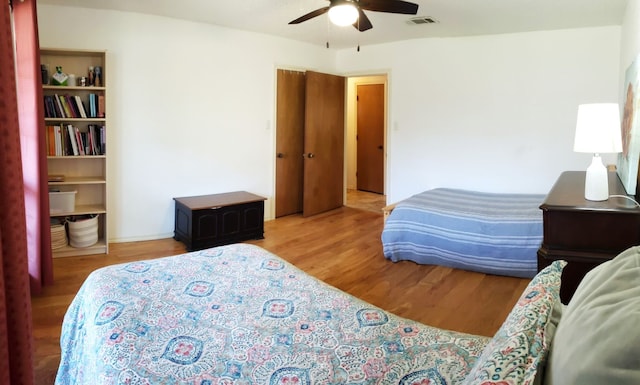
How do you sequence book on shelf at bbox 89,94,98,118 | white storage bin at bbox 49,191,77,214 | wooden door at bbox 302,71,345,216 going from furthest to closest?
1. wooden door at bbox 302,71,345,216
2. book on shelf at bbox 89,94,98,118
3. white storage bin at bbox 49,191,77,214

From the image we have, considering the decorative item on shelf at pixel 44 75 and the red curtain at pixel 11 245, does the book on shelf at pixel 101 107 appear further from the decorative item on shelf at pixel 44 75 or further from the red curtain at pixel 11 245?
the red curtain at pixel 11 245

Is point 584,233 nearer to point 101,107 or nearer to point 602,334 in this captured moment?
point 602,334

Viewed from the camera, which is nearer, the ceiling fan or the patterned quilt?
the patterned quilt

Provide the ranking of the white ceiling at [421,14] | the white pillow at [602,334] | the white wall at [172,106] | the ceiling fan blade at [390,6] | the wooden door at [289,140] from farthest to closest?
the wooden door at [289,140]
the white wall at [172,106]
the white ceiling at [421,14]
the ceiling fan blade at [390,6]
the white pillow at [602,334]

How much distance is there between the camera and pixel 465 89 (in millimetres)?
5215

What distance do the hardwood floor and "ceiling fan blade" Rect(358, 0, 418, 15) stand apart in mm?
2161

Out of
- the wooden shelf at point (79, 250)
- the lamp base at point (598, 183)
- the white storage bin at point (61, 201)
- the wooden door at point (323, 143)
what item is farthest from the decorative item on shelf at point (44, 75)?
the lamp base at point (598, 183)

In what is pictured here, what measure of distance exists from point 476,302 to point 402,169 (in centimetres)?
Answer: 290

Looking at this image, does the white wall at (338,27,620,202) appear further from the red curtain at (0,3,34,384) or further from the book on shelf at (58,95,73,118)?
the red curtain at (0,3,34,384)

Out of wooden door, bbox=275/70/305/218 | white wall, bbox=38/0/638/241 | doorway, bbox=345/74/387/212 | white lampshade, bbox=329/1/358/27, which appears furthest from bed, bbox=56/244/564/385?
doorway, bbox=345/74/387/212

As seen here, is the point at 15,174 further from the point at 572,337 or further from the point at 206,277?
the point at 572,337

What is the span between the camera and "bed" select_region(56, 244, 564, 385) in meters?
1.18

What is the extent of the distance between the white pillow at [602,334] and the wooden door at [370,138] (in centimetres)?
692

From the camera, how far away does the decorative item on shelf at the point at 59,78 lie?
3.89m
